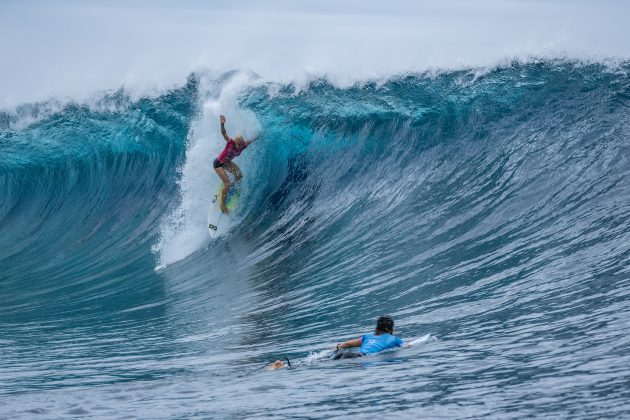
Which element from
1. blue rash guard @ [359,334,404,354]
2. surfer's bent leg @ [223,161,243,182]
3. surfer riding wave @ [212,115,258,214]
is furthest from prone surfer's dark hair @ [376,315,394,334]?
surfer's bent leg @ [223,161,243,182]

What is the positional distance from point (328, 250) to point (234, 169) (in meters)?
3.90

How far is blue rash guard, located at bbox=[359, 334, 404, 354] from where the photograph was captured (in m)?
7.91

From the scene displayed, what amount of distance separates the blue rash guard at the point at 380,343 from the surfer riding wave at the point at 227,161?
805cm

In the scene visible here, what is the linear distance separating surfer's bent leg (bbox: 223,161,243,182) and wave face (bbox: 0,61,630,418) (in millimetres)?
296

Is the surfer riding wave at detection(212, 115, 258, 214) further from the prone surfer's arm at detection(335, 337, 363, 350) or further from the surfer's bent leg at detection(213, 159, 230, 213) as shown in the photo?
the prone surfer's arm at detection(335, 337, 363, 350)

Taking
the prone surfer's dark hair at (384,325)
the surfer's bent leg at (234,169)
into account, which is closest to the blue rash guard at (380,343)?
the prone surfer's dark hair at (384,325)

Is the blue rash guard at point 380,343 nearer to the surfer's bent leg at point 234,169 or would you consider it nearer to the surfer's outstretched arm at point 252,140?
the surfer's bent leg at point 234,169

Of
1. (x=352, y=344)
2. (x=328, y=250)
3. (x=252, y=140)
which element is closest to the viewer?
(x=352, y=344)

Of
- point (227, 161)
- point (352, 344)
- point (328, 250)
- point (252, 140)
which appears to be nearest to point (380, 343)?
point (352, 344)

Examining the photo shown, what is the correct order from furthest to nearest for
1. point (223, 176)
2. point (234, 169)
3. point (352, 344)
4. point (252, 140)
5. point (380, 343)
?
point (252, 140)
point (234, 169)
point (223, 176)
point (352, 344)
point (380, 343)

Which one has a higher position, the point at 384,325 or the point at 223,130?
the point at 223,130

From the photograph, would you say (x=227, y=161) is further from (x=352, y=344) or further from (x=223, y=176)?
(x=352, y=344)

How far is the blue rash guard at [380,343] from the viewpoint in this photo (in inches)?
312

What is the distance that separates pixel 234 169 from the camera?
1605cm
